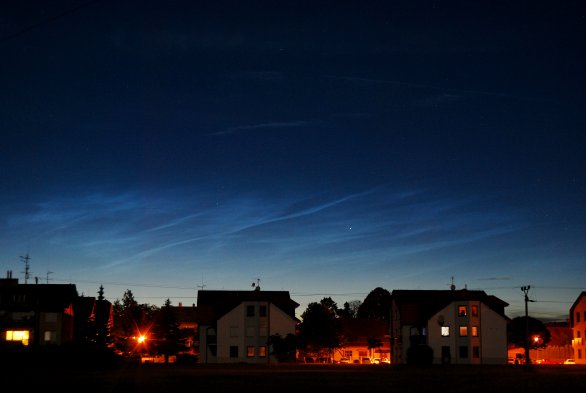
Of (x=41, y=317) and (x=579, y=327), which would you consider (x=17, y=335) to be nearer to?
(x=41, y=317)

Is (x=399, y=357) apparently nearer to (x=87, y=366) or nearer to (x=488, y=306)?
(x=488, y=306)

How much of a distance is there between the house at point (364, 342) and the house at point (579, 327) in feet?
94.9

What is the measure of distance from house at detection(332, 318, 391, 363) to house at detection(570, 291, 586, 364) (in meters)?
28.9

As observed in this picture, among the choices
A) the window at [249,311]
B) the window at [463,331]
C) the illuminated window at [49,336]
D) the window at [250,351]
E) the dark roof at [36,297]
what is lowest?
the window at [250,351]

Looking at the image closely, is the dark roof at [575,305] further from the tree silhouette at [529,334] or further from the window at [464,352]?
the window at [464,352]

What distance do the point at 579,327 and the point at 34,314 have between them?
81.8 meters

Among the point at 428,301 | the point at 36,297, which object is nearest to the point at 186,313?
the point at 36,297

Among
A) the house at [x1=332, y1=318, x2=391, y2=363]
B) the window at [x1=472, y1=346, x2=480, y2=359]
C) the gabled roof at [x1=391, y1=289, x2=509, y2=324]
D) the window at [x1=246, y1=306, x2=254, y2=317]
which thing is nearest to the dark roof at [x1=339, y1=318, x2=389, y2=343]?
the house at [x1=332, y1=318, x2=391, y2=363]

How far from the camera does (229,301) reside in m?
105

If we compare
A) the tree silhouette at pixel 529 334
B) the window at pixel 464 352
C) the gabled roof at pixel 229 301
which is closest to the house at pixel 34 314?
the gabled roof at pixel 229 301

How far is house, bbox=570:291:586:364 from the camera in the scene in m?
114

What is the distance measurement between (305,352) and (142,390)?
69445 millimetres

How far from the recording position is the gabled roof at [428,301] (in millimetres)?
98250

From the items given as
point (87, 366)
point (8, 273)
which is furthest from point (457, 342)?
point (8, 273)
